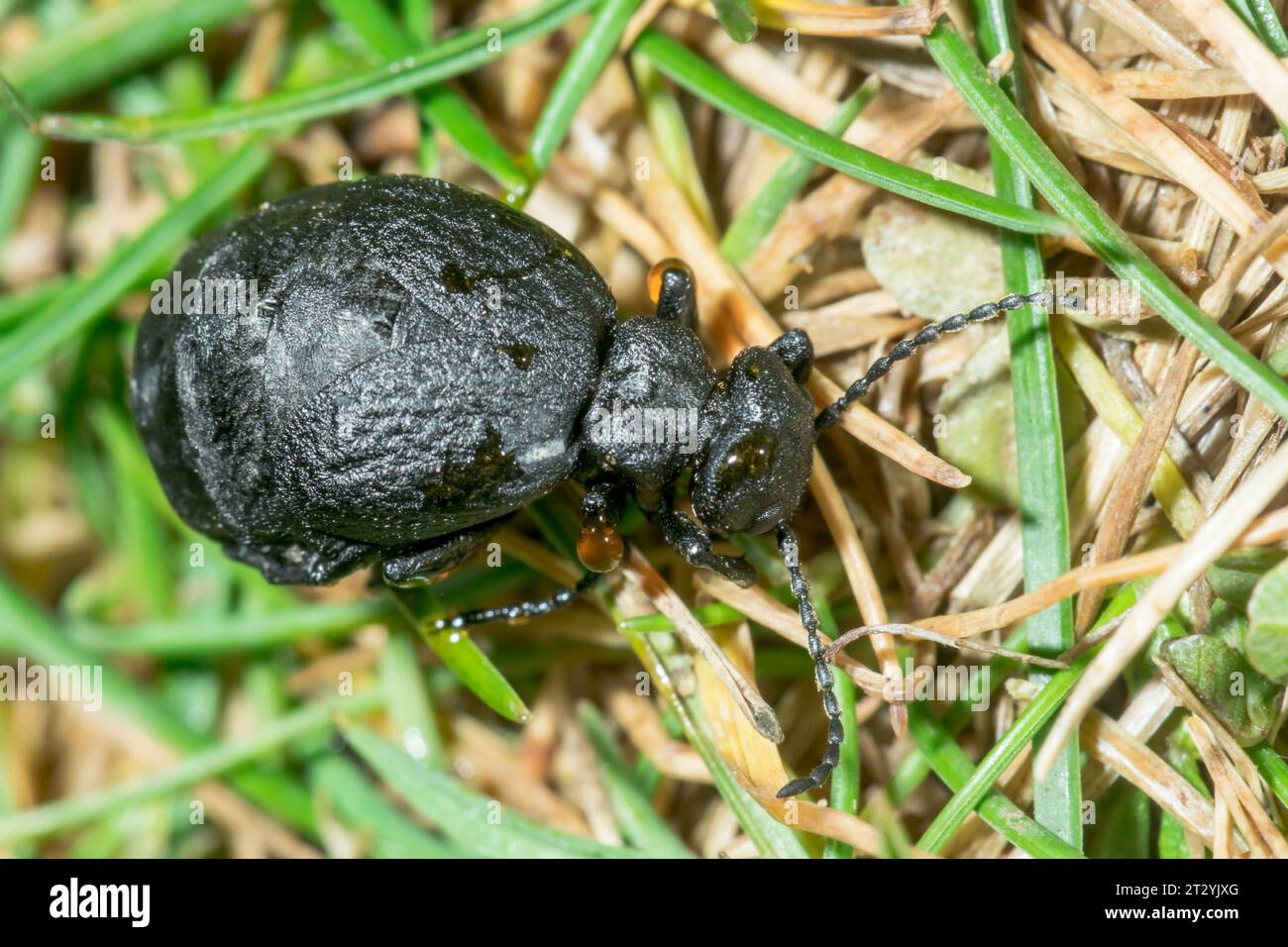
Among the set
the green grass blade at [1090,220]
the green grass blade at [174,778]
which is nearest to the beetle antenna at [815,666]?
the green grass blade at [1090,220]

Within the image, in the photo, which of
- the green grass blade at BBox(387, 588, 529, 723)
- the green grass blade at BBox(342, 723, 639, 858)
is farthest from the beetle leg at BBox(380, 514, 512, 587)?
the green grass blade at BBox(342, 723, 639, 858)

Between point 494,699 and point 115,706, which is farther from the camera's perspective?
point 115,706

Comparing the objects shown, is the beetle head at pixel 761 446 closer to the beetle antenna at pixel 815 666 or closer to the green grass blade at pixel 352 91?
the beetle antenna at pixel 815 666

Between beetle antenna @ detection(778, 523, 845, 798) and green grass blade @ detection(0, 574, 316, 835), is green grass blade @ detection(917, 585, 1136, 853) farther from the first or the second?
green grass blade @ detection(0, 574, 316, 835)

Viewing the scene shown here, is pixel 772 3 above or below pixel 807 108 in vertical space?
above

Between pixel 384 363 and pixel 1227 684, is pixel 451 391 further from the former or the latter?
pixel 1227 684
